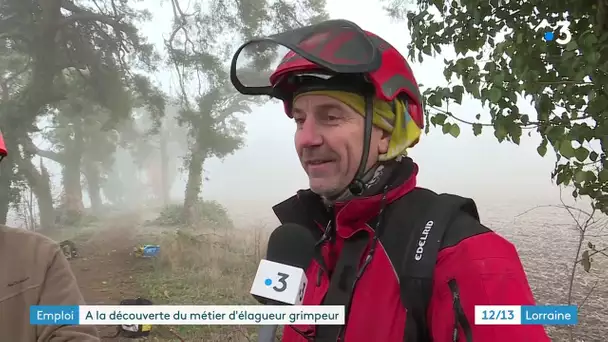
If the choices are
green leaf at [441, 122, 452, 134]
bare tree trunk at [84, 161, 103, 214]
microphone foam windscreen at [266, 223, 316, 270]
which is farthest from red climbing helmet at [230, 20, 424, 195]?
bare tree trunk at [84, 161, 103, 214]

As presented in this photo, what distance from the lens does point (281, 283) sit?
78 centimetres

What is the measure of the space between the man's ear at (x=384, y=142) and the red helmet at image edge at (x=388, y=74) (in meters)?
0.07

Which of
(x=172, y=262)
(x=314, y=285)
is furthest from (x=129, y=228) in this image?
(x=314, y=285)

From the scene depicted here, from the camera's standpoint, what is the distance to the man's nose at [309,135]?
79cm

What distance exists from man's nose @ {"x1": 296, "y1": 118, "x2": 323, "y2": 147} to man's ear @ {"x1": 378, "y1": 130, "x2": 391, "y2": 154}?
116 millimetres

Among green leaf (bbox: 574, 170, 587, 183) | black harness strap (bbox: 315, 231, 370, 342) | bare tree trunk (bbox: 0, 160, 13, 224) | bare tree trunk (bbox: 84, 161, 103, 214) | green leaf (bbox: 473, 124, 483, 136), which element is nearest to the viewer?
black harness strap (bbox: 315, 231, 370, 342)

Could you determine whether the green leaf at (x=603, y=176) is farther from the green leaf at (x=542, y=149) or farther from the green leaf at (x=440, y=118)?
the green leaf at (x=440, y=118)

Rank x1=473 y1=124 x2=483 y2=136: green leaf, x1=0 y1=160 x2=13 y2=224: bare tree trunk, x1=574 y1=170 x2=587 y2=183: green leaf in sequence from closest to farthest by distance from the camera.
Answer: x1=574 y1=170 x2=587 y2=183: green leaf, x1=473 y1=124 x2=483 y2=136: green leaf, x1=0 y1=160 x2=13 y2=224: bare tree trunk

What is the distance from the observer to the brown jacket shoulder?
1074mm

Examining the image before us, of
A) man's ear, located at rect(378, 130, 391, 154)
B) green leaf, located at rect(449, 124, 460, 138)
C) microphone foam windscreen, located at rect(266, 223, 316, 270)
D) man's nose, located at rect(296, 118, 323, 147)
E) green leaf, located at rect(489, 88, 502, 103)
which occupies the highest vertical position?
green leaf, located at rect(489, 88, 502, 103)

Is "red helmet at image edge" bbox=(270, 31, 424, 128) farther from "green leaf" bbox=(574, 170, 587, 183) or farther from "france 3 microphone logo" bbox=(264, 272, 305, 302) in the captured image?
"green leaf" bbox=(574, 170, 587, 183)

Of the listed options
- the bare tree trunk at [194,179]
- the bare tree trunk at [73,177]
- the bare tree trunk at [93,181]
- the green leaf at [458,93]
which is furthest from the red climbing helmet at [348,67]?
the bare tree trunk at [93,181]

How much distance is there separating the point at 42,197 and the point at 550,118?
368cm

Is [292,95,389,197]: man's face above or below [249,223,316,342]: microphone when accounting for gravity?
above
